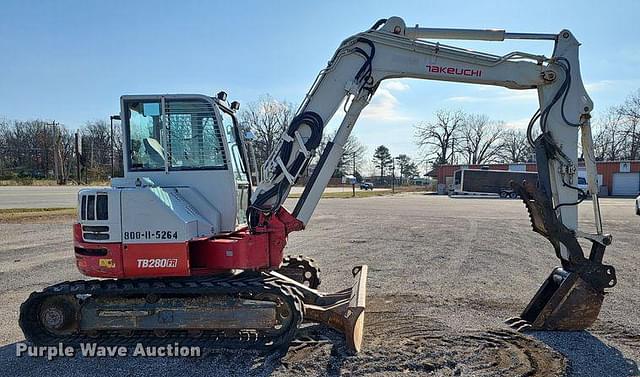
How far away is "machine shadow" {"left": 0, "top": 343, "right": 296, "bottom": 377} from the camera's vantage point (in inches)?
189

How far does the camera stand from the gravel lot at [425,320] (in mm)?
4883

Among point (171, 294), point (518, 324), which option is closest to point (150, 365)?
point (171, 294)

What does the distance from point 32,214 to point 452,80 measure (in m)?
22.6

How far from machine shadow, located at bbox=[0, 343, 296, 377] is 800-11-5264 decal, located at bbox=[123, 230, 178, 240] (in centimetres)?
139

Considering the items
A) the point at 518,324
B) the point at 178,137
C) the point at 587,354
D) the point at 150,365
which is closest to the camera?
the point at 150,365

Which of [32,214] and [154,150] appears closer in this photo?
[154,150]

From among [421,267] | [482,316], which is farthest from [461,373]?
[421,267]

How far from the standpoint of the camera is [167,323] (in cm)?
534

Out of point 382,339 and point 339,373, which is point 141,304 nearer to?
point 339,373

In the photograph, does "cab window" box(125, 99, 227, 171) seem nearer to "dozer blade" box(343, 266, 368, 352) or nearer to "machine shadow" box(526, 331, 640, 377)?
"dozer blade" box(343, 266, 368, 352)

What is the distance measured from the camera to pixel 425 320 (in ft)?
20.8

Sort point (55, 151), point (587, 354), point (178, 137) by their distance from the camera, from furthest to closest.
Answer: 1. point (55, 151)
2. point (178, 137)
3. point (587, 354)

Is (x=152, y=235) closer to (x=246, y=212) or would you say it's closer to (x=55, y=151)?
(x=246, y=212)

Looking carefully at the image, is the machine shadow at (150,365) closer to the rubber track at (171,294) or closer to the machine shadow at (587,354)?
the rubber track at (171,294)
